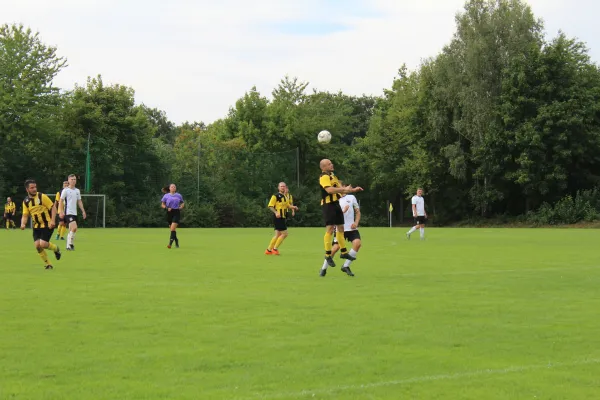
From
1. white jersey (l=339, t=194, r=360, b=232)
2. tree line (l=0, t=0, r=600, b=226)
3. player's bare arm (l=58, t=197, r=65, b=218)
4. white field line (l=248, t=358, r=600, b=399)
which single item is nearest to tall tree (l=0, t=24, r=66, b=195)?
tree line (l=0, t=0, r=600, b=226)

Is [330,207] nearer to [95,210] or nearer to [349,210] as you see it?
[349,210]

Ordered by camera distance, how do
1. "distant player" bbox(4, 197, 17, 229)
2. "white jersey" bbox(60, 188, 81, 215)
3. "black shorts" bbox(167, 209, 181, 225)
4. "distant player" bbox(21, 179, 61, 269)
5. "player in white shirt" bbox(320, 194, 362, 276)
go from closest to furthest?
"player in white shirt" bbox(320, 194, 362, 276) < "distant player" bbox(21, 179, 61, 269) < "black shorts" bbox(167, 209, 181, 225) < "white jersey" bbox(60, 188, 81, 215) < "distant player" bbox(4, 197, 17, 229)

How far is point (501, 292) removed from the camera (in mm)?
11594

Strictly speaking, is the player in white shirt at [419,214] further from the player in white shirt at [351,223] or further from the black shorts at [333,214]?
the black shorts at [333,214]

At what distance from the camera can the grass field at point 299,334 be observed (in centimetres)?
580

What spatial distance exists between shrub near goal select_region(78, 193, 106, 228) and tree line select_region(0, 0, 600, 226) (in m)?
0.92

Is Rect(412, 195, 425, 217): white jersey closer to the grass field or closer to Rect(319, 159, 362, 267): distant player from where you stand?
the grass field

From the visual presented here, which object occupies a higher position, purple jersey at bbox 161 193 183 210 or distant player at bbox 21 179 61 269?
purple jersey at bbox 161 193 183 210

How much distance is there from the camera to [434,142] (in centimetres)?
6412

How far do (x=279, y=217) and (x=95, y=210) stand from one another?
103 feet

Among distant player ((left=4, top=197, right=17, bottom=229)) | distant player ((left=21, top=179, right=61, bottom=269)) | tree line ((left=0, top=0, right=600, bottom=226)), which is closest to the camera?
distant player ((left=21, top=179, right=61, bottom=269))

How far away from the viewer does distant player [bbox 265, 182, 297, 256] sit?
21031 millimetres

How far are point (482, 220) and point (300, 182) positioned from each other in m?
15.0

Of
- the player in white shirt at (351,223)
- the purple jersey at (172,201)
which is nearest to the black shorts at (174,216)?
the purple jersey at (172,201)
